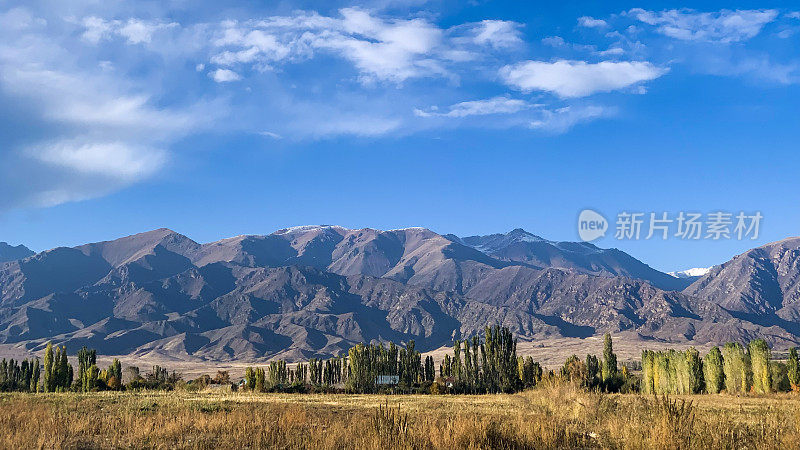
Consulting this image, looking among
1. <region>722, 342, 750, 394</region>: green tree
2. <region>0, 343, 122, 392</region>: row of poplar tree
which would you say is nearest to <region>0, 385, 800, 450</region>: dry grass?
<region>722, 342, 750, 394</region>: green tree

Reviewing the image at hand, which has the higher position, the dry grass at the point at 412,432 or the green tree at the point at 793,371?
the dry grass at the point at 412,432

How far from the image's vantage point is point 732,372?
60.0m

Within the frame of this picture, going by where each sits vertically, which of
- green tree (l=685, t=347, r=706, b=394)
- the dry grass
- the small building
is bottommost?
the small building

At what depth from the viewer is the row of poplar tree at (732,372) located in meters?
58.9

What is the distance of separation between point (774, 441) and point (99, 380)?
76551 millimetres

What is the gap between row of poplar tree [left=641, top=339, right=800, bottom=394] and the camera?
58906 mm

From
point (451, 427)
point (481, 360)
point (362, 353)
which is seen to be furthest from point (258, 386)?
point (451, 427)

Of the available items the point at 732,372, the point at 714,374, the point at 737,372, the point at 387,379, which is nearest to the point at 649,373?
the point at 714,374

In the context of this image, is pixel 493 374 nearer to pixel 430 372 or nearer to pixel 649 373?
pixel 649 373

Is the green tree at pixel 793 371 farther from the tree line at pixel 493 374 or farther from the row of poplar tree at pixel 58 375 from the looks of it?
the row of poplar tree at pixel 58 375

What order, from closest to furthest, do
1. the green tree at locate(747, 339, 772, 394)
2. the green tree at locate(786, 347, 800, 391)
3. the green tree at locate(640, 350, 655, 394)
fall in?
the green tree at locate(747, 339, 772, 394), the green tree at locate(786, 347, 800, 391), the green tree at locate(640, 350, 655, 394)

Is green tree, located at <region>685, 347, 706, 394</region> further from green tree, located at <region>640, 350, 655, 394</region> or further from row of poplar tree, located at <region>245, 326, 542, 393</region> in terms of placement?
row of poplar tree, located at <region>245, 326, 542, 393</region>

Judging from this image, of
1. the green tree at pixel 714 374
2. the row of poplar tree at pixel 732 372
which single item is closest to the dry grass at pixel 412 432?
the row of poplar tree at pixel 732 372

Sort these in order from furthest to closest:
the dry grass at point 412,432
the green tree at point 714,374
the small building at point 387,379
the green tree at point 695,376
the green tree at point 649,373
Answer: the small building at point 387,379 → the green tree at point 649,373 → the green tree at point 695,376 → the green tree at point 714,374 → the dry grass at point 412,432
